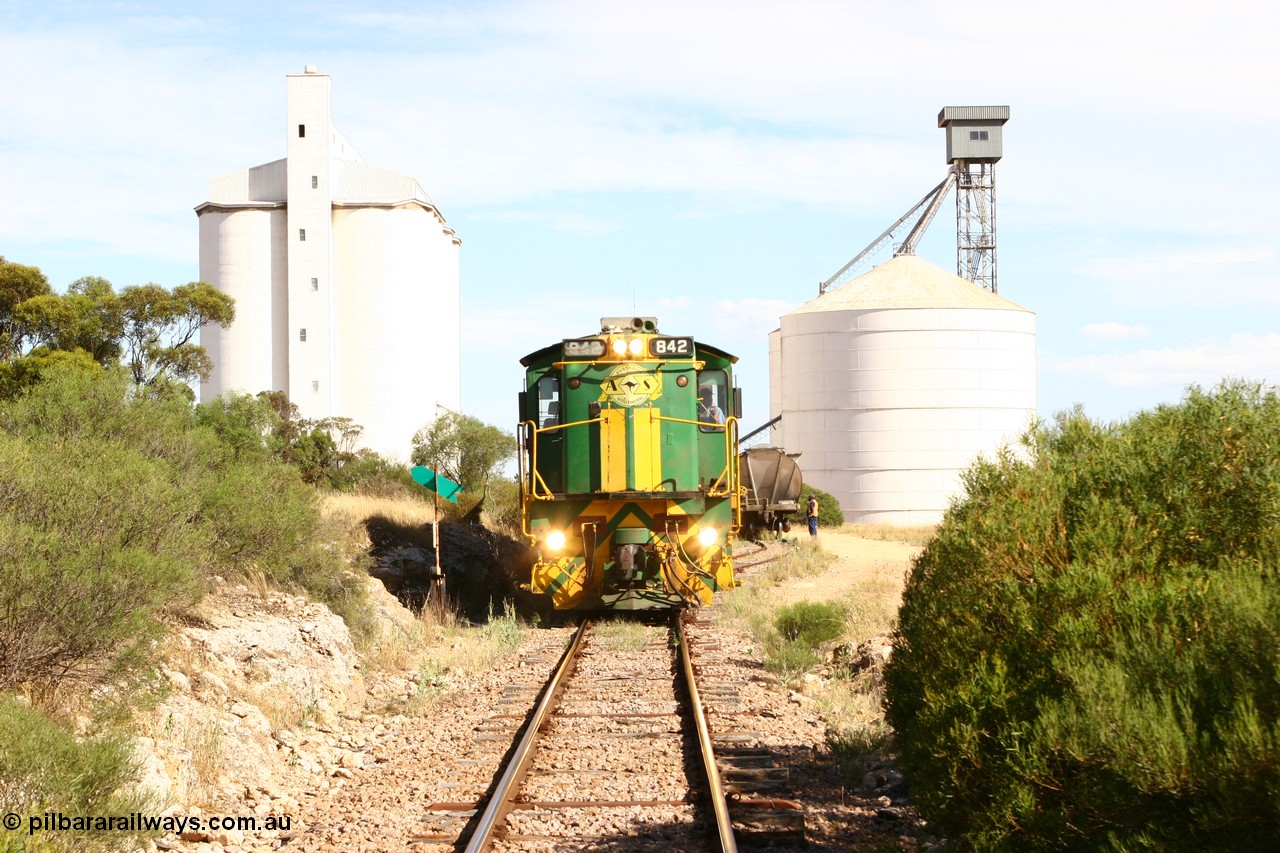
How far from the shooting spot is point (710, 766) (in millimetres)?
8070

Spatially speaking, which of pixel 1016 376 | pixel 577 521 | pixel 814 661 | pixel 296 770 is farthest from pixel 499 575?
pixel 1016 376

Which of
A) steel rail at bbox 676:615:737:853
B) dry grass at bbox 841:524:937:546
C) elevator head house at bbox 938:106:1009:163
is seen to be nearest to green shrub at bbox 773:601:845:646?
steel rail at bbox 676:615:737:853

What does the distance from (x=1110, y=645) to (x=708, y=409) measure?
38.4ft

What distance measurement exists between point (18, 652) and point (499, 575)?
45.9ft

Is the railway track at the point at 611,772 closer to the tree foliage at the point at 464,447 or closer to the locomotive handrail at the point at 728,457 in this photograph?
the locomotive handrail at the point at 728,457

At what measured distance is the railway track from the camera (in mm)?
6969

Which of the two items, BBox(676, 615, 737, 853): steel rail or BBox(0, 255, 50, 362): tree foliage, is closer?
BBox(676, 615, 737, 853): steel rail

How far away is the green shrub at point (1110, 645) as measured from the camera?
15.0 feet

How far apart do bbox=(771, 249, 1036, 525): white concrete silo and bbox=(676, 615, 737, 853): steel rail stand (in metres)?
39.1

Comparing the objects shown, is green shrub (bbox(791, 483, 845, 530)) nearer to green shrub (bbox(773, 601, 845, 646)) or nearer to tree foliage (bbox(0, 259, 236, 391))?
tree foliage (bbox(0, 259, 236, 391))

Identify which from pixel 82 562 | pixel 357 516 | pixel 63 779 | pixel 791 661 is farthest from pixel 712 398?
pixel 63 779

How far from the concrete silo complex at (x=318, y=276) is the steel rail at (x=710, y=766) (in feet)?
155

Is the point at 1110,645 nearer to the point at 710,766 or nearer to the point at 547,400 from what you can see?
the point at 710,766

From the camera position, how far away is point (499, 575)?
869 inches
